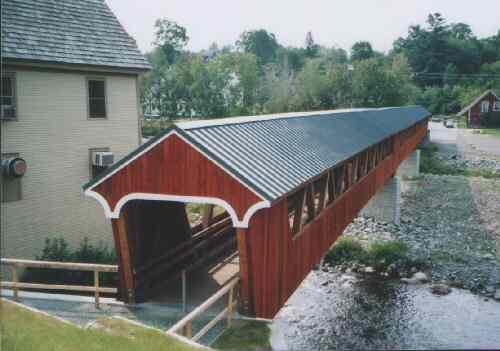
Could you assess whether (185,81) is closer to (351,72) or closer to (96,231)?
(351,72)

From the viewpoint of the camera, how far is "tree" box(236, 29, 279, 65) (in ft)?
417

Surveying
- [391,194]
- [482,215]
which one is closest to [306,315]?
[391,194]

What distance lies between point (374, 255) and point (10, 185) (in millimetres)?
12677

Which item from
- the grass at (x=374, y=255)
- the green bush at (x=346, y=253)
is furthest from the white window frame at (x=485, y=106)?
the green bush at (x=346, y=253)

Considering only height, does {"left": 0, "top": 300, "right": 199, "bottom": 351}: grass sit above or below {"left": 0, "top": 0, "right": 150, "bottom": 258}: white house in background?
below

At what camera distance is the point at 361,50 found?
316 ft

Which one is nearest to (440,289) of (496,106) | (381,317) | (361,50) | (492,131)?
(381,317)

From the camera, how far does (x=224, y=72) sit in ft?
180

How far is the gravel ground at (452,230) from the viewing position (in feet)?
59.2

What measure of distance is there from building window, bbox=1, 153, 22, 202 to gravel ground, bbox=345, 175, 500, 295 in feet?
44.7

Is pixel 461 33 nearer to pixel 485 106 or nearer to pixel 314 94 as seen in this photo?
pixel 485 106

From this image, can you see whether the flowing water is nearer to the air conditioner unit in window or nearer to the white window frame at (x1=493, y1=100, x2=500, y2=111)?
the air conditioner unit in window

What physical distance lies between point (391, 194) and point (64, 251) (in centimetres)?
1666

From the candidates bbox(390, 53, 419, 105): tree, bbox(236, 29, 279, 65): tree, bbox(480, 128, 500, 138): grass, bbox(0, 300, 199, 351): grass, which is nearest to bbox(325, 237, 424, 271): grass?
bbox(0, 300, 199, 351): grass
